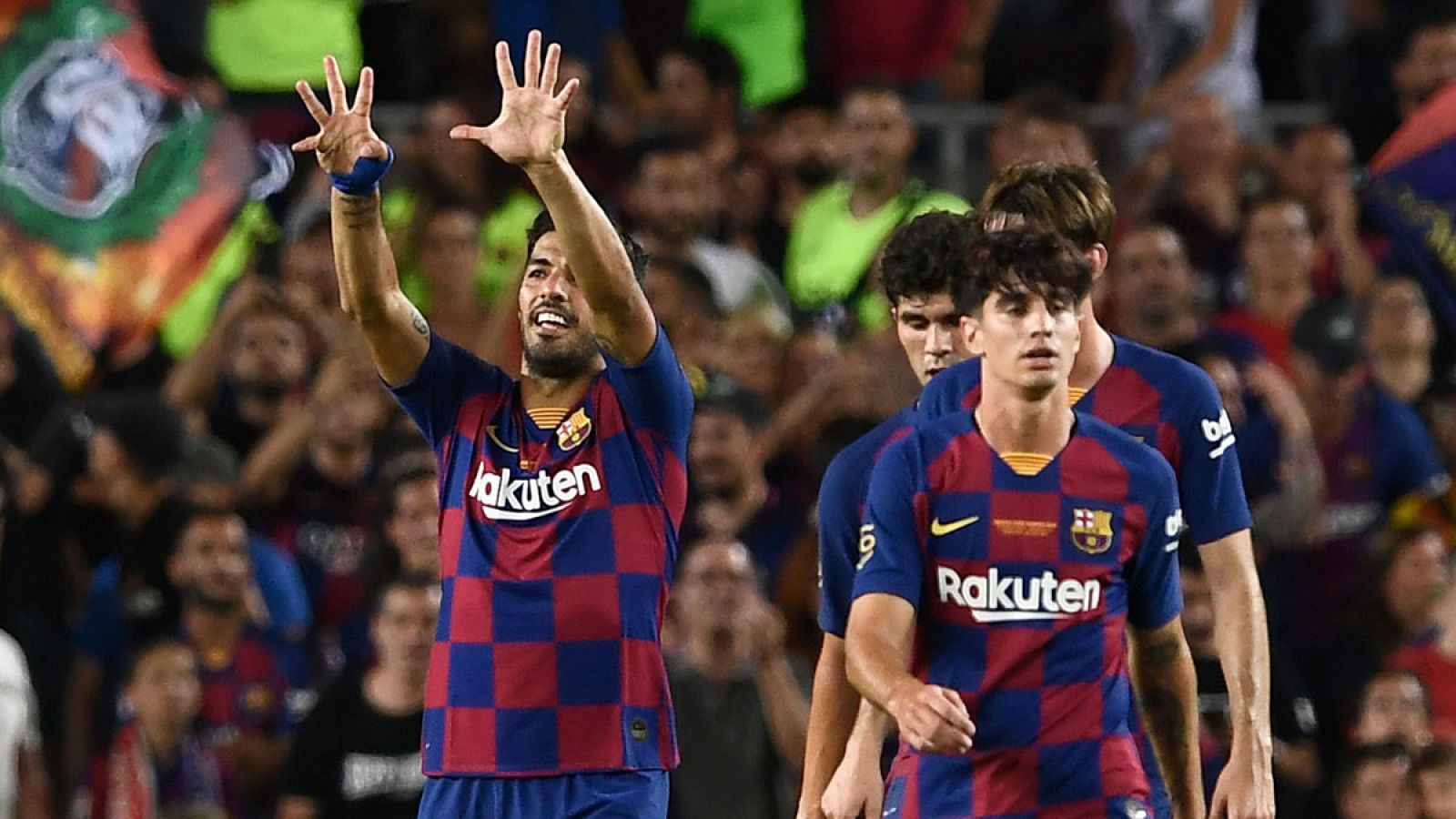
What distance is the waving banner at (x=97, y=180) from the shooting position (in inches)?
413

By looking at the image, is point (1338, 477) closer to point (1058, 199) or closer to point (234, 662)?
point (234, 662)

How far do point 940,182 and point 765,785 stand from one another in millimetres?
3500

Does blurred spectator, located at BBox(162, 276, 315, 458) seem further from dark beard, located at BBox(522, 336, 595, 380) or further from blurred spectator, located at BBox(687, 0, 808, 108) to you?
dark beard, located at BBox(522, 336, 595, 380)

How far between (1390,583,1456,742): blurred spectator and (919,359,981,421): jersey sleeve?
13.1 ft

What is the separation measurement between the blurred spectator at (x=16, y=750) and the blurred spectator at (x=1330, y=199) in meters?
5.38

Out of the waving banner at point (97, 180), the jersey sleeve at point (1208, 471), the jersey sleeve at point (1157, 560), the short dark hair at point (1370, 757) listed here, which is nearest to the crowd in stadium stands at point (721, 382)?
the short dark hair at point (1370, 757)

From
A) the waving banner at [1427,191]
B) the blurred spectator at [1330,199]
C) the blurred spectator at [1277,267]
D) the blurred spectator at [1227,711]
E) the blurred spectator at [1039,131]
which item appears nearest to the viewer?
the blurred spectator at [1227,711]

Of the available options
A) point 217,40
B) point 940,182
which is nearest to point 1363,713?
point 940,182

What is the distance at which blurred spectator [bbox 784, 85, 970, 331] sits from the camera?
36.3 feet

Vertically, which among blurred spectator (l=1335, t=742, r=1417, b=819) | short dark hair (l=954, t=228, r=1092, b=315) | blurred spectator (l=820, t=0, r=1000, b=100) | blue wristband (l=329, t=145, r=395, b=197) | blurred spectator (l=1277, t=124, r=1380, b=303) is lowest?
blurred spectator (l=1335, t=742, r=1417, b=819)

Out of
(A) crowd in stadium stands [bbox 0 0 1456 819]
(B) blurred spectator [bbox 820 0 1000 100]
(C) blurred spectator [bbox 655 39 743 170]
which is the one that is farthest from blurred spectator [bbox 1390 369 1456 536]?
(C) blurred spectator [bbox 655 39 743 170]

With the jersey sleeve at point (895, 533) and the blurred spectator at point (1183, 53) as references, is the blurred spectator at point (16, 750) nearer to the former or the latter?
the jersey sleeve at point (895, 533)

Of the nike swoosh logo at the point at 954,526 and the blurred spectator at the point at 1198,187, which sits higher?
the blurred spectator at the point at 1198,187

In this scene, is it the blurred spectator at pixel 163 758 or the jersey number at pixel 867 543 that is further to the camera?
the blurred spectator at pixel 163 758
